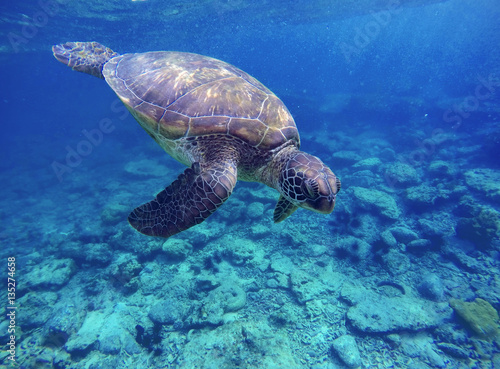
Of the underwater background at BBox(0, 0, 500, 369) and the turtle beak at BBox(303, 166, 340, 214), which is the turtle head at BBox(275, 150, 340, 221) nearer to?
the turtle beak at BBox(303, 166, 340, 214)

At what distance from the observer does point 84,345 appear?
5.06 metres

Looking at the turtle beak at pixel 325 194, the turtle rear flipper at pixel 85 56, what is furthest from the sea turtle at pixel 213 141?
the turtle rear flipper at pixel 85 56

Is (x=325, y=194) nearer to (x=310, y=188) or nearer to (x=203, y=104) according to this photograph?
(x=310, y=188)

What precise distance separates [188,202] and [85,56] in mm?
5485

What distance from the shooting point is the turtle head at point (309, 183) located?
2674 millimetres

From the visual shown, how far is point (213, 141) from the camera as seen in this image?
3.43 m

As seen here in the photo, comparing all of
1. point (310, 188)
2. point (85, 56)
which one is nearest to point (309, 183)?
point (310, 188)

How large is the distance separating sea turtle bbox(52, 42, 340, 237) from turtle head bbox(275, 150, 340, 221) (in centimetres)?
1

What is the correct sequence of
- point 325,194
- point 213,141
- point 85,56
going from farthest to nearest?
point 85,56 < point 213,141 < point 325,194

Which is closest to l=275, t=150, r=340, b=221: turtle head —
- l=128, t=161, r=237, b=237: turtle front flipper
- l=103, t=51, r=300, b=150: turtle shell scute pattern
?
l=103, t=51, r=300, b=150: turtle shell scute pattern

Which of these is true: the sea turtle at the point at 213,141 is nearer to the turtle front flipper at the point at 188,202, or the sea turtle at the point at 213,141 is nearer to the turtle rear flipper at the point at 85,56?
the turtle front flipper at the point at 188,202

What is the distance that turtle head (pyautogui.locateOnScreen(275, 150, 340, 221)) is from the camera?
105 inches

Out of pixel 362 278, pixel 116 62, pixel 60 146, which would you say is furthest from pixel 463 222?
pixel 60 146

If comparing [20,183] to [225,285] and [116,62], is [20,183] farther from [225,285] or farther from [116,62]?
[225,285]
